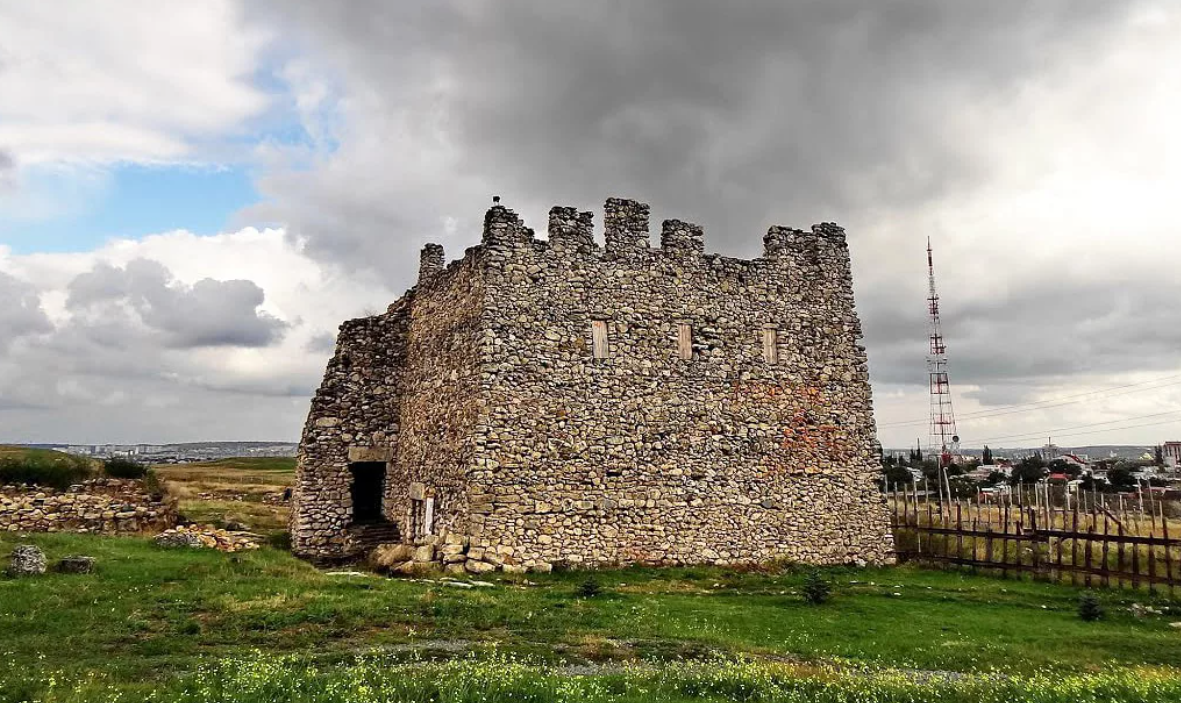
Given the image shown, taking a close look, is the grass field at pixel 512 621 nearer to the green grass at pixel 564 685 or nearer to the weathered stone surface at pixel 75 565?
the weathered stone surface at pixel 75 565

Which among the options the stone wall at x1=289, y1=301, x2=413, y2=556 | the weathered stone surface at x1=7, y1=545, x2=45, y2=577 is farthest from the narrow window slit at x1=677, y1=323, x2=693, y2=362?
the weathered stone surface at x1=7, y1=545, x2=45, y2=577

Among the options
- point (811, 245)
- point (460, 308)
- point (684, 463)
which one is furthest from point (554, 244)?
point (811, 245)

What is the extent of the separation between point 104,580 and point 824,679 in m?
14.5

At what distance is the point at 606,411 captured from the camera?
21.4 meters

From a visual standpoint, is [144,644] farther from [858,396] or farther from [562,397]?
[858,396]

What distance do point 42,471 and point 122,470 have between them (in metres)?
2.83

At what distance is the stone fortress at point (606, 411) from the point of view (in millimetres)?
20500

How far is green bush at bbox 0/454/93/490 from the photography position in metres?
25.1

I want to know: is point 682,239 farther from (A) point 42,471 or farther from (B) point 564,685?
(A) point 42,471

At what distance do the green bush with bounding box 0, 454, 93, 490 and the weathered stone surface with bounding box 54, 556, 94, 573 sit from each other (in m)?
10.8

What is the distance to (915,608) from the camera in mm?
17188

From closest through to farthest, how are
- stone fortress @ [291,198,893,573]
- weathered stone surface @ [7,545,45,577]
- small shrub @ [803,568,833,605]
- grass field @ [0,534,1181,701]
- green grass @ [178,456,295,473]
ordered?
grass field @ [0,534,1181,701], weathered stone surface @ [7,545,45,577], small shrub @ [803,568,833,605], stone fortress @ [291,198,893,573], green grass @ [178,456,295,473]

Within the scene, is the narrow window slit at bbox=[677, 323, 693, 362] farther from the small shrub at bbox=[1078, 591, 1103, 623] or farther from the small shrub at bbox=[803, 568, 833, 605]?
the small shrub at bbox=[1078, 591, 1103, 623]

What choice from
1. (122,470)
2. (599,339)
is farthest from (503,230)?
(122,470)
